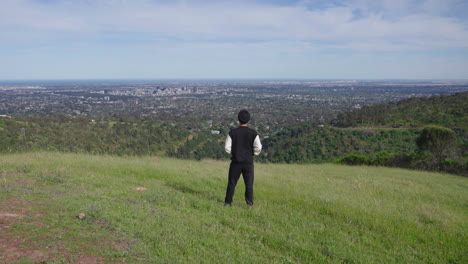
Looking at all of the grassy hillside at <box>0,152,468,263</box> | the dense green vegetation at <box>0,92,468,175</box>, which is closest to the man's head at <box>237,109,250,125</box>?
the grassy hillside at <box>0,152,468,263</box>

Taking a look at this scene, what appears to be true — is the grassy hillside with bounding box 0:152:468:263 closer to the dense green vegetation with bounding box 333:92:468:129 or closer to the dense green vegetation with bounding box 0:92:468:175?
the dense green vegetation with bounding box 0:92:468:175

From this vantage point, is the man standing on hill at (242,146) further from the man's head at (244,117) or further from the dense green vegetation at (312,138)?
the dense green vegetation at (312,138)

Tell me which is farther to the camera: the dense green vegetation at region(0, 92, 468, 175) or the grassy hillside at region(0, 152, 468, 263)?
the dense green vegetation at region(0, 92, 468, 175)

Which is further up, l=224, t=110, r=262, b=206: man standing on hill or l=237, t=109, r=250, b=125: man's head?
l=237, t=109, r=250, b=125: man's head

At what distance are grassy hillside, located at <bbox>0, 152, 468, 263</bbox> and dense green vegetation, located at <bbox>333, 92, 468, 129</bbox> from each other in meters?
43.2

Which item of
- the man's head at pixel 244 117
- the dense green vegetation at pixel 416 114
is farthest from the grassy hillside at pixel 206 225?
the dense green vegetation at pixel 416 114

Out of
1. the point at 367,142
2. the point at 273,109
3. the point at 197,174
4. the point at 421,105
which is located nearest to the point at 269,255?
the point at 197,174

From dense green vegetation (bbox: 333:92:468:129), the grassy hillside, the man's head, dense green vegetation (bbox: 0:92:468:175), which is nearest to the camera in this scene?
the grassy hillside

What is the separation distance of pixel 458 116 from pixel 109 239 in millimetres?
53839

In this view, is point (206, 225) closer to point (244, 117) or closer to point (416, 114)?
point (244, 117)

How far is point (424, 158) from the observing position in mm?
24125

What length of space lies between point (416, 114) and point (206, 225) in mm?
55406

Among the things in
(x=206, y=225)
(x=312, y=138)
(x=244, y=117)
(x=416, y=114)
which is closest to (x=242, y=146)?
(x=244, y=117)

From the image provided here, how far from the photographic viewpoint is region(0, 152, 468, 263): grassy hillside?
4.32m
